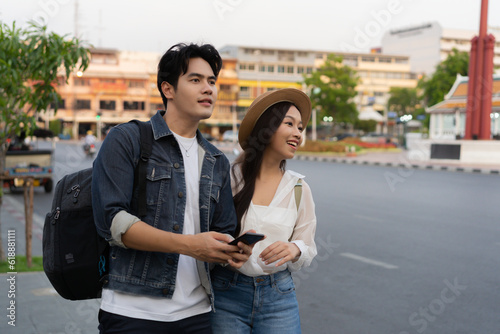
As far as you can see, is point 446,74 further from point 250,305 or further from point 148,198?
point 148,198

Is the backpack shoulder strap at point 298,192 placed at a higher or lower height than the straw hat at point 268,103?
lower

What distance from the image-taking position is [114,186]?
183 centimetres

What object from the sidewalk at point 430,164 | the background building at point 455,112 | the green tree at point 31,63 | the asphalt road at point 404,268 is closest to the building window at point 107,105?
the sidewalk at point 430,164

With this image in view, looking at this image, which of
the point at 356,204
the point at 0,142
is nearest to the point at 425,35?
the point at 356,204

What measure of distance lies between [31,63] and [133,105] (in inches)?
2783

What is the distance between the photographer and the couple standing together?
1.85m

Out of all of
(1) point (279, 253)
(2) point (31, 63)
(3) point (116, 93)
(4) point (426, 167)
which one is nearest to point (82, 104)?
(3) point (116, 93)

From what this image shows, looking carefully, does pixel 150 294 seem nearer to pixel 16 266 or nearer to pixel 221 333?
pixel 221 333

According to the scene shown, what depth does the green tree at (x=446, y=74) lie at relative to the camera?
156 feet

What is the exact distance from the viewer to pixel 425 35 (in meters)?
101

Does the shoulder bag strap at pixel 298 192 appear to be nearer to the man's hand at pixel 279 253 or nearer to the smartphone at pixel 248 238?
the man's hand at pixel 279 253

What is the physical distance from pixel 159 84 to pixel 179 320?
84cm

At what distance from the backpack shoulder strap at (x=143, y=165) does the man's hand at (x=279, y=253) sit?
0.51 metres

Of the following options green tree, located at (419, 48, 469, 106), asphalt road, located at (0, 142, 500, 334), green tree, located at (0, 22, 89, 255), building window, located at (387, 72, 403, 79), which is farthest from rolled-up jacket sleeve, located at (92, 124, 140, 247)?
building window, located at (387, 72, 403, 79)
